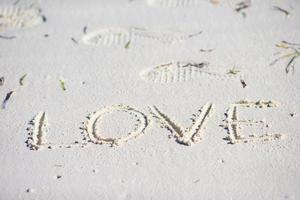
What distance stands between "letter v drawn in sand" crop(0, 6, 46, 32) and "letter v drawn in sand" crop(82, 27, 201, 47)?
0.22 m

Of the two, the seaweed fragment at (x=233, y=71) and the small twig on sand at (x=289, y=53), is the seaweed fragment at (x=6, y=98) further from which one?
the small twig on sand at (x=289, y=53)

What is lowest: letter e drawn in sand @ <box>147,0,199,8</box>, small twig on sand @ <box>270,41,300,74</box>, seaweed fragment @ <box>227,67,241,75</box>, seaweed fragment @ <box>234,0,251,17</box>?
seaweed fragment @ <box>227,67,241,75</box>

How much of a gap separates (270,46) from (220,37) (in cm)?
16

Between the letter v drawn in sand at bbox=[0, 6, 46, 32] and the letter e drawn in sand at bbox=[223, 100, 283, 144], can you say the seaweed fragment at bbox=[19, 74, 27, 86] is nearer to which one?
the letter v drawn in sand at bbox=[0, 6, 46, 32]

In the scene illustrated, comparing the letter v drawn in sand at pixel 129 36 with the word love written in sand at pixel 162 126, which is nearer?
the word love written in sand at pixel 162 126

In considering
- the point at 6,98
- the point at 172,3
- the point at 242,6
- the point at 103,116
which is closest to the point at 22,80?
the point at 6,98

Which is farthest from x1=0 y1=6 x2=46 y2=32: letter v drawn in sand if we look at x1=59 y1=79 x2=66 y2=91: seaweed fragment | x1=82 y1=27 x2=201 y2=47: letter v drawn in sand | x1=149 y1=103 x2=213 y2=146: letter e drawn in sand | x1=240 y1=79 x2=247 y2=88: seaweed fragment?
x1=240 y1=79 x2=247 y2=88: seaweed fragment

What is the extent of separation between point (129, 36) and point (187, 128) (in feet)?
1.55

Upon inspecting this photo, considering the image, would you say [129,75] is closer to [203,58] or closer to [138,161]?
[203,58]

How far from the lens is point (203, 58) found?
1.56 meters

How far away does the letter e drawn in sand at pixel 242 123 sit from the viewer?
1.29 m

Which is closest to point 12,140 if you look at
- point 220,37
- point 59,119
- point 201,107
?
point 59,119

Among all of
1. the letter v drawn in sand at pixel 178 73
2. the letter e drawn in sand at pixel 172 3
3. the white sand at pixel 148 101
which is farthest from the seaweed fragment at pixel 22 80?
the letter e drawn in sand at pixel 172 3

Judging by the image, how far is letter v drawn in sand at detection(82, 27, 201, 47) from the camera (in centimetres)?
165
